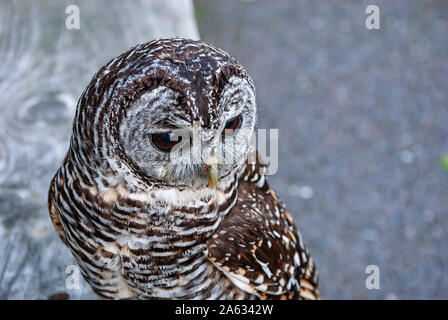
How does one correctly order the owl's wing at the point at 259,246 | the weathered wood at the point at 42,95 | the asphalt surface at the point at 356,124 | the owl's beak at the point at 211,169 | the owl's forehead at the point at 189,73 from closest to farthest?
the owl's forehead at the point at 189,73 → the owl's beak at the point at 211,169 → the owl's wing at the point at 259,246 → the weathered wood at the point at 42,95 → the asphalt surface at the point at 356,124

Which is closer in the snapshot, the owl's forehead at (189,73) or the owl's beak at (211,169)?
the owl's forehead at (189,73)

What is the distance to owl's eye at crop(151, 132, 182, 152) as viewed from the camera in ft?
6.17

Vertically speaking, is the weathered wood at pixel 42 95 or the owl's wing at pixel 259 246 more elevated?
the weathered wood at pixel 42 95

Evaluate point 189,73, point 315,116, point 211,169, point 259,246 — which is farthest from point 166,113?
point 315,116

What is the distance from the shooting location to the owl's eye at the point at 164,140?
188 centimetres

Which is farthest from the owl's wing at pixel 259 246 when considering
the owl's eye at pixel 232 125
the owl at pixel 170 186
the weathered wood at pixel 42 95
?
A: the weathered wood at pixel 42 95

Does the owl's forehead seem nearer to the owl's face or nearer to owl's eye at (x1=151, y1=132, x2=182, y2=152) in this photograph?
the owl's face

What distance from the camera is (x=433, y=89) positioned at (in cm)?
622

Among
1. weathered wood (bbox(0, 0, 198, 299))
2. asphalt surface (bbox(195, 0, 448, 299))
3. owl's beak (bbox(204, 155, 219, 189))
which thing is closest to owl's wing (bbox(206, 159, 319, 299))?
owl's beak (bbox(204, 155, 219, 189))

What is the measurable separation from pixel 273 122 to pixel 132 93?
4.34 metres

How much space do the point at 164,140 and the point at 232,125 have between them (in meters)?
0.28

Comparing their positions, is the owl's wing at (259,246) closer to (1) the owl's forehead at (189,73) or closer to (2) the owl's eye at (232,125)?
(2) the owl's eye at (232,125)

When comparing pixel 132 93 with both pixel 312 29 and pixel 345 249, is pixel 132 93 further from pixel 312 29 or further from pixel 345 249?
pixel 312 29
